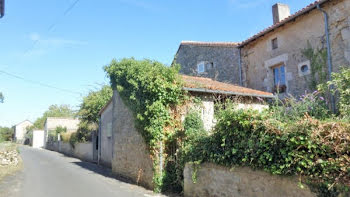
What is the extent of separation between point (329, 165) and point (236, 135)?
2.20 metres

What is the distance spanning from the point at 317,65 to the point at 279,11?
5.37 m

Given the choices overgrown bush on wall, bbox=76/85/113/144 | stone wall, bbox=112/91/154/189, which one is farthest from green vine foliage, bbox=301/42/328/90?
overgrown bush on wall, bbox=76/85/113/144

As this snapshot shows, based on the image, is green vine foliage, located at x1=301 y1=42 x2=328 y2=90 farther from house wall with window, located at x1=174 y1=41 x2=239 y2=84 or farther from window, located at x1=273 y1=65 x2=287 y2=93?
house wall with window, located at x1=174 y1=41 x2=239 y2=84

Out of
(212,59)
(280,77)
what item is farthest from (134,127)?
(212,59)

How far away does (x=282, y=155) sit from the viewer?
16.6 feet

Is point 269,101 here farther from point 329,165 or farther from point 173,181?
point 329,165

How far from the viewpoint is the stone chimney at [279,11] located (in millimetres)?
15344

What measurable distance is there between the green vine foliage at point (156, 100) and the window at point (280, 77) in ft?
21.0

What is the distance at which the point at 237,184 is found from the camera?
19.9 ft

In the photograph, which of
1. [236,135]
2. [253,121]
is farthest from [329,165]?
[236,135]

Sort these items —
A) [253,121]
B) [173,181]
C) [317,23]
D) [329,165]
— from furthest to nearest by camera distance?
1. [317,23]
2. [173,181]
3. [253,121]
4. [329,165]

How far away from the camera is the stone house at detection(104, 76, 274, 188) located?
946 cm

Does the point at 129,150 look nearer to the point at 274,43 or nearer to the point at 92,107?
the point at 274,43

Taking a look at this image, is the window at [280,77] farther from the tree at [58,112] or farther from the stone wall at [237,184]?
the tree at [58,112]
